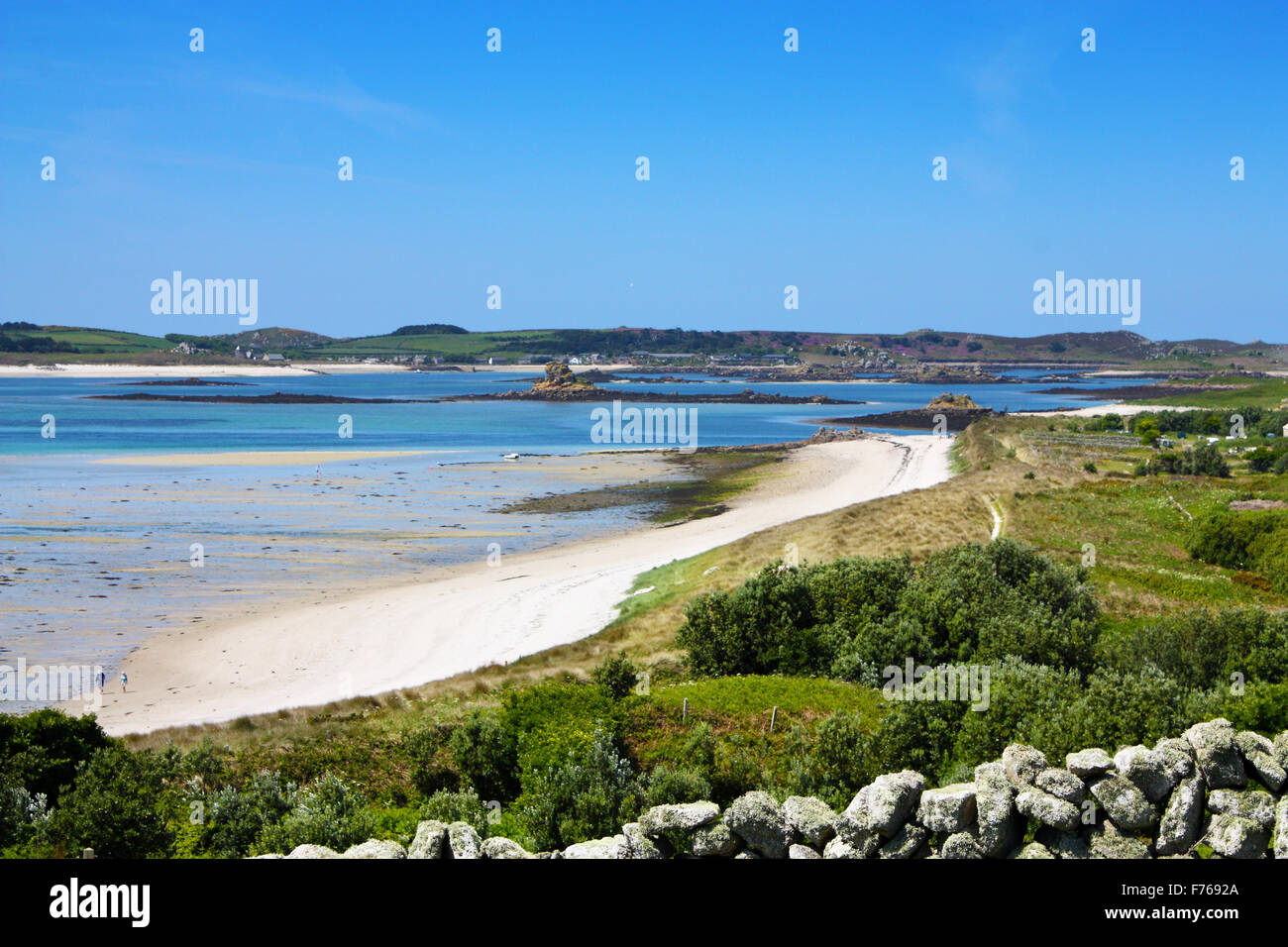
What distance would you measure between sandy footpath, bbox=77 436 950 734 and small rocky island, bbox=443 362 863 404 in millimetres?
116904

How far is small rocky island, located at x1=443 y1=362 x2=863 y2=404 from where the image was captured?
158875mm

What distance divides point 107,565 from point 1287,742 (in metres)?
38.5

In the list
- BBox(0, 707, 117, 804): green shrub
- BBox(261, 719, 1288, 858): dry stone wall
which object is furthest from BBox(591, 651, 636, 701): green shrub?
BBox(261, 719, 1288, 858): dry stone wall

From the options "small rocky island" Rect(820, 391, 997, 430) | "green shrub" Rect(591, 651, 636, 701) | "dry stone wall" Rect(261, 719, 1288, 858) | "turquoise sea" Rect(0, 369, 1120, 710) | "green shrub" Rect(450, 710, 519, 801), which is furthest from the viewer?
"small rocky island" Rect(820, 391, 997, 430)

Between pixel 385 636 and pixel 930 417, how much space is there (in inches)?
4001

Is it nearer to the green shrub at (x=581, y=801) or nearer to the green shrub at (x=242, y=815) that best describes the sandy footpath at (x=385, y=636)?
the green shrub at (x=242, y=815)

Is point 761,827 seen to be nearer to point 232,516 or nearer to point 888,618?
point 888,618

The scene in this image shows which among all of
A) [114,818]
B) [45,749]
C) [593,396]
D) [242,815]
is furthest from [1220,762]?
[593,396]

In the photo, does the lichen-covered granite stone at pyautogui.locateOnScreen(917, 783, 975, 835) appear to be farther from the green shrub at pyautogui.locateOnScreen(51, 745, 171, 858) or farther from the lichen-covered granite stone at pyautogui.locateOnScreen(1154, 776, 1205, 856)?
the green shrub at pyautogui.locateOnScreen(51, 745, 171, 858)

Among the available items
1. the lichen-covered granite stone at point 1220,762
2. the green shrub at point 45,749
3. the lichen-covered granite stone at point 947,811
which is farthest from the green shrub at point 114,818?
the lichen-covered granite stone at point 1220,762

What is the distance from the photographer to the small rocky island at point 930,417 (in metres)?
113

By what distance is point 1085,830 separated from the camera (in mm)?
7914
